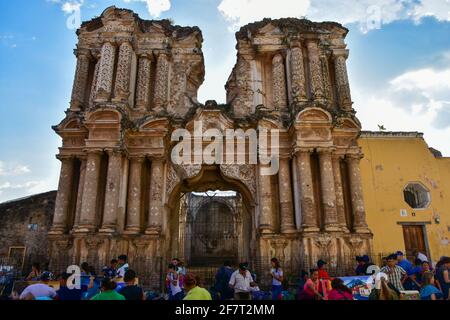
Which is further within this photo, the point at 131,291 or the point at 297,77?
the point at 297,77

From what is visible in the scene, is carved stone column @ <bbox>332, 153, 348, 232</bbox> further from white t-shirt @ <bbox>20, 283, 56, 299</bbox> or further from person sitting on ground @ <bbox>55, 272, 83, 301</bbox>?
white t-shirt @ <bbox>20, 283, 56, 299</bbox>

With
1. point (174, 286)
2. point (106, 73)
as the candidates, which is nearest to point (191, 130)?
point (106, 73)

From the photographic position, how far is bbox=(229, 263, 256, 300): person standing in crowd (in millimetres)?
7984

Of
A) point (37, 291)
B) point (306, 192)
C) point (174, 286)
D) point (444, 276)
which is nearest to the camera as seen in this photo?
point (37, 291)

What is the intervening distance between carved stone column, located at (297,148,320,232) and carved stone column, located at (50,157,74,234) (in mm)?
8036

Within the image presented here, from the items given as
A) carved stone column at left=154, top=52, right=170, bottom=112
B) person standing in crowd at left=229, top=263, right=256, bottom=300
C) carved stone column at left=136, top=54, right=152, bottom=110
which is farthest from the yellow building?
carved stone column at left=136, top=54, right=152, bottom=110

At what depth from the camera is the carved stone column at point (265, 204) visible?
1229 centimetres

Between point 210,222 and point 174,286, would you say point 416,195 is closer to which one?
point 174,286

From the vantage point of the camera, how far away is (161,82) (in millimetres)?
14273

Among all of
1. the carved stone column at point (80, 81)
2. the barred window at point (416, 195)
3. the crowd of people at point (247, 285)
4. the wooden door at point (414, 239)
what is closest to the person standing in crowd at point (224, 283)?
the crowd of people at point (247, 285)

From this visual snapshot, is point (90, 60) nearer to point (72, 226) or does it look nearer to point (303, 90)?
point (72, 226)

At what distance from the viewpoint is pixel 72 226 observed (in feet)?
41.3

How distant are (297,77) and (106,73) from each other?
7.21m

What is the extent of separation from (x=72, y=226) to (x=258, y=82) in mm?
8850
